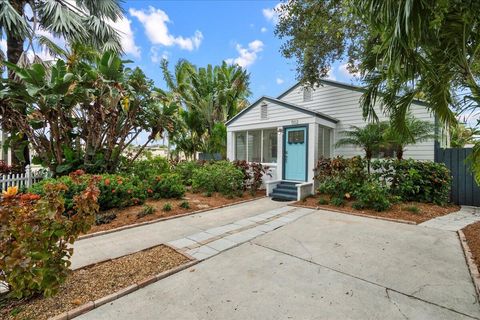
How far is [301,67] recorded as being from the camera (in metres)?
8.65

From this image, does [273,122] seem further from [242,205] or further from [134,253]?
[134,253]

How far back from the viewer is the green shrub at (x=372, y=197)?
6.30 m

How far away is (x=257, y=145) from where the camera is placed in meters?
10.5

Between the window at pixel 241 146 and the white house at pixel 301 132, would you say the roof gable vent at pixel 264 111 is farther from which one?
the window at pixel 241 146

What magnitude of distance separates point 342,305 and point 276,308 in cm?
70

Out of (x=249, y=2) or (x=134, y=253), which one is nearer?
(x=134, y=253)

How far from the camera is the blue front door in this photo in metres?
8.77

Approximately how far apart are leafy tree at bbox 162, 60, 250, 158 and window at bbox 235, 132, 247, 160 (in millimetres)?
2351

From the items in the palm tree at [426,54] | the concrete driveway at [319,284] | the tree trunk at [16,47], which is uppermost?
the tree trunk at [16,47]

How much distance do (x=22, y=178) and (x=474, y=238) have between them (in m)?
10.8

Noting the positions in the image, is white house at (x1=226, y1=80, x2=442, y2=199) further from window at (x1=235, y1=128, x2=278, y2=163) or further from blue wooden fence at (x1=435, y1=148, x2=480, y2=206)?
blue wooden fence at (x1=435, y1=148, x2=480, y2=206)

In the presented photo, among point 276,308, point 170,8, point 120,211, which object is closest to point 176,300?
point 276,308

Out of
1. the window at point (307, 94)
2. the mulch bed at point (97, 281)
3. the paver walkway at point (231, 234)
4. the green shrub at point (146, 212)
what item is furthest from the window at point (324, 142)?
the mulch bed at point (97, 281)

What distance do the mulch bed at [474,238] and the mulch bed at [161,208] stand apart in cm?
557
